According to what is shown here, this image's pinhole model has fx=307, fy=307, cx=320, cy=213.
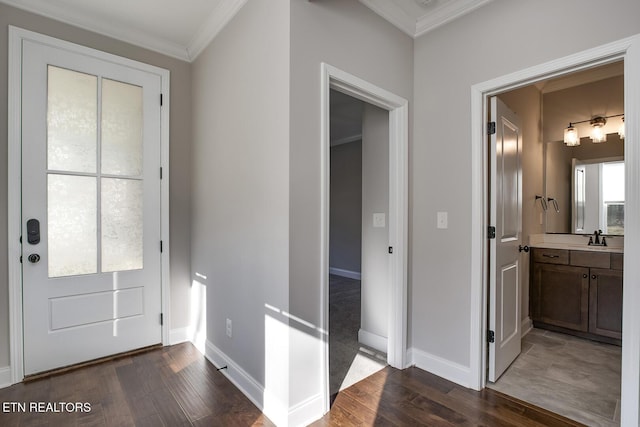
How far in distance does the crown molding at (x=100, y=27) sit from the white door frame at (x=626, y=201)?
2.66 meters

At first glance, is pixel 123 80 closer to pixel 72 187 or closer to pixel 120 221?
pixel 72 187

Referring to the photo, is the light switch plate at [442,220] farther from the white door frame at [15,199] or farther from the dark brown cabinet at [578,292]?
the white door frame at [15,199]

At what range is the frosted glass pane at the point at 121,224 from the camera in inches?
101

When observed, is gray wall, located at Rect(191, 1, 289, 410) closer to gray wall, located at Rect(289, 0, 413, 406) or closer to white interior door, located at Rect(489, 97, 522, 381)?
gray wall, located at Rect(289, 0, 413, 406)

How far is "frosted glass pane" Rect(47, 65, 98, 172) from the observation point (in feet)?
7.73

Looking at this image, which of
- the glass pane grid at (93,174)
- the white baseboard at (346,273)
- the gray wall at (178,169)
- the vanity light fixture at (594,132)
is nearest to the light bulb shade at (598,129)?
the vanity light fixture at (594,132)

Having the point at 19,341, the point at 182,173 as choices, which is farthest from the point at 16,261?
the point at 182,173

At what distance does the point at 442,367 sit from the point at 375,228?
1.22 metres

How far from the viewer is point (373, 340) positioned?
2.85m

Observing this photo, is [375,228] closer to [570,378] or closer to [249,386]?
[249,386]

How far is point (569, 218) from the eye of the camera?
11.4 ft

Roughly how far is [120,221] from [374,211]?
2.24 metres

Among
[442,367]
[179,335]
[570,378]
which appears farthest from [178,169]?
[570,378]

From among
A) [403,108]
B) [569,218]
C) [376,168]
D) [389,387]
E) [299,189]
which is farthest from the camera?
[569,218]
